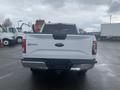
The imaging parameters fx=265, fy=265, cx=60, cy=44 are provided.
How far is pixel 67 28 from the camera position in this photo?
36.7 ft

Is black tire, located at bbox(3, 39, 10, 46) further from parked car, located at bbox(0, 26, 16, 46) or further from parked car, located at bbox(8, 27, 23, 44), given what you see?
parked car, located at bbox(8, 27, 23, 44)

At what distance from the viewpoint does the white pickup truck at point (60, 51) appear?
7.82 m

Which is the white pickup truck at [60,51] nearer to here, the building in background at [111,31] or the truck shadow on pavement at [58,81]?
the truck shadow on pavement at [58,81]

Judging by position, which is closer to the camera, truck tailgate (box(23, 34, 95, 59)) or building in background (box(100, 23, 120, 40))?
truck tailgate (box(23, 34, 95, 59))

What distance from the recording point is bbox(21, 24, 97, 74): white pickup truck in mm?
7820

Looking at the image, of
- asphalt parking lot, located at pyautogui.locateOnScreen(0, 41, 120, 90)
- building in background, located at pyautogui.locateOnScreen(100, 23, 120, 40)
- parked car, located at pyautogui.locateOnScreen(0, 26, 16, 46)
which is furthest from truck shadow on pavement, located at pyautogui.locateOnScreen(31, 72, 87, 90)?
building in background, located at pyautogui.locateOnScreen(100, 23, 120, 40)

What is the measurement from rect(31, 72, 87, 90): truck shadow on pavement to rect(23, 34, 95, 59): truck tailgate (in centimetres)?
94

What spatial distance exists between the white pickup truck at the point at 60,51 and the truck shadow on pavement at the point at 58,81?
0.59 meters

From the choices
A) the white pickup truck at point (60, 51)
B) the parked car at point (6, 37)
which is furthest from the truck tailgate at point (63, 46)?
the parked car at point (6, 37)

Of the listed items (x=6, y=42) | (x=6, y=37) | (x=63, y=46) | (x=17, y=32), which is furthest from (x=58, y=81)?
(x=17, y=32)

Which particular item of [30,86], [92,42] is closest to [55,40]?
[92,42]

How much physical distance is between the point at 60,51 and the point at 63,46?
173 millimetres

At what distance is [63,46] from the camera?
7.85 m

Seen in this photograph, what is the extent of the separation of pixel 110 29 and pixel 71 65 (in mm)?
52780
